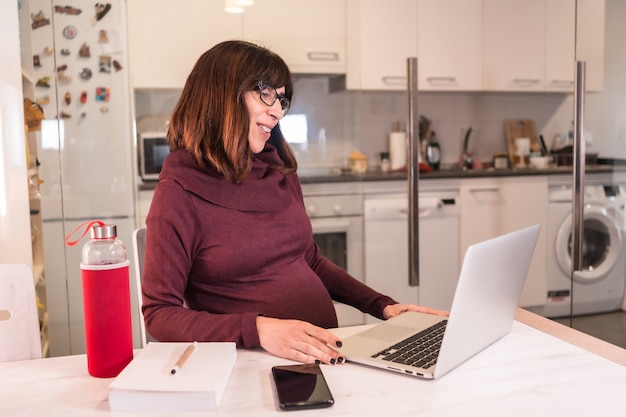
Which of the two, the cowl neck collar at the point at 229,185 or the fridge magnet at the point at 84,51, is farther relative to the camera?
the fridge magnet at the point at 84,51

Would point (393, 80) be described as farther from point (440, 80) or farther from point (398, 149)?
point (398, 149)

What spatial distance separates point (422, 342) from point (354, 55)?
2.27m

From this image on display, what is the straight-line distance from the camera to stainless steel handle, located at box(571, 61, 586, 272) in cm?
269

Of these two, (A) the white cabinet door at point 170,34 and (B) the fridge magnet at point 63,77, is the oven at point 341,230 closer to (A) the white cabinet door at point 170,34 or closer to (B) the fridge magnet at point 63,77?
(A) the white cabinet door at point 170,34

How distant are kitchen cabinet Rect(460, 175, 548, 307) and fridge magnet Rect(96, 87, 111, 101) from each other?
6.11 ft

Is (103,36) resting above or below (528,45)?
below

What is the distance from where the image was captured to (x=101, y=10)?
2.56m

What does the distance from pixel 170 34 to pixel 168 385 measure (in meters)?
2.34

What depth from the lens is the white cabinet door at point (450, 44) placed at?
346 centimetres

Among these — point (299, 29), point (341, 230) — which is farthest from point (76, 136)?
point (341, 230)

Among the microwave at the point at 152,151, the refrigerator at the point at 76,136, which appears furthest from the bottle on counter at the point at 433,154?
the refrigerator at the point at 76,136

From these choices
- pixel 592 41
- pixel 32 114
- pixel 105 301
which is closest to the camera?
pixel 105 301

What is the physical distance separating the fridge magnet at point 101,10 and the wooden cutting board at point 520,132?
8.49 ft

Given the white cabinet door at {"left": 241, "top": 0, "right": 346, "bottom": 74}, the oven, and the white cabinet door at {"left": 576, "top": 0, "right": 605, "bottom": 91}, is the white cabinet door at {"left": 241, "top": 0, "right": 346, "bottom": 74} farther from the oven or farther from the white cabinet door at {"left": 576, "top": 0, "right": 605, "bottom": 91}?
the white cabinet door at {"left": 576, "top": 0, "right": 605, "bottom": 91}
